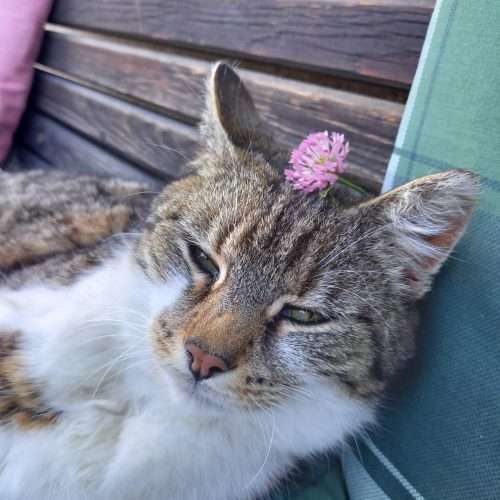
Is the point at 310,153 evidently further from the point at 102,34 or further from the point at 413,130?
the point at 102,34

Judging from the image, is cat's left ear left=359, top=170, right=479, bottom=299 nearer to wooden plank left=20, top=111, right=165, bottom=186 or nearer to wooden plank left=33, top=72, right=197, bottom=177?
wooden plank left=33, top=72, right=197, bottom=177

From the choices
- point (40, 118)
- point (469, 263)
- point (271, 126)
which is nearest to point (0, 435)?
point (469, 263)

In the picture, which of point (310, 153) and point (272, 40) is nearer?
point (310, 153)

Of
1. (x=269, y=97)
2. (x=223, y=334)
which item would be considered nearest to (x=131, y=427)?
(x=223, y=334)

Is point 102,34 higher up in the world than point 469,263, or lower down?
higher up

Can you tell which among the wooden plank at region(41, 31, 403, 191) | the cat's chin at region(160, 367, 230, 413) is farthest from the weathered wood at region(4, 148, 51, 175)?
the cat's chin at region(160, 367, 230, 413)

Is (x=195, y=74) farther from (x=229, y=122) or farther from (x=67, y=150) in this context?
(x=67, y=150)
